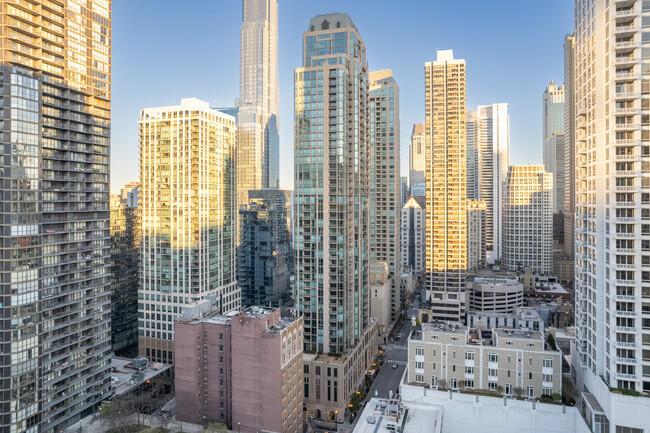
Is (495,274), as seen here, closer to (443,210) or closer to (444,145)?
(443,210)

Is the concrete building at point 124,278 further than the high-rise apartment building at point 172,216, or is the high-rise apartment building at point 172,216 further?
the concrete building at point 124,278

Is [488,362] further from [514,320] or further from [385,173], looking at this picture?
[385,173]

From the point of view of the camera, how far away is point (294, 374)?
87500mm

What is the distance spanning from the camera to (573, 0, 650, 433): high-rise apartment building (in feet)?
211

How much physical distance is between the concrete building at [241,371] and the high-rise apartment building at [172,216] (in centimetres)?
3796

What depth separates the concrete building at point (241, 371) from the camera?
266ft

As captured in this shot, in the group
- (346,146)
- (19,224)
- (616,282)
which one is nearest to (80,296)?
(19,224)

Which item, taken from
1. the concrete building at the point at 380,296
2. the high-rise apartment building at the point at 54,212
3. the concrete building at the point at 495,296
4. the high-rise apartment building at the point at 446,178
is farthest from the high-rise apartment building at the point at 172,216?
the concrete building at the point at 495,296

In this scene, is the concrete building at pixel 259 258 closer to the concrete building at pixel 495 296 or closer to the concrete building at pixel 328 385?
the concrete building at pixel 328 385

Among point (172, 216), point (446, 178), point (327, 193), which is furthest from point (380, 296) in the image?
point (172, 216)

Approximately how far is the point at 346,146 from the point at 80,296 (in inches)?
2572

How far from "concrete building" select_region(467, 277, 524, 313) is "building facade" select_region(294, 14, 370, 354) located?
7486 centimetres

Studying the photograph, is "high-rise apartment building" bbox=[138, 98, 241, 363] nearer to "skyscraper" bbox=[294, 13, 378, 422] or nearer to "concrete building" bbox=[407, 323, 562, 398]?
"skyscraper" bbox=[294, 13, 378, 422]

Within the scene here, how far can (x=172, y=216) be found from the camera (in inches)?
5044
